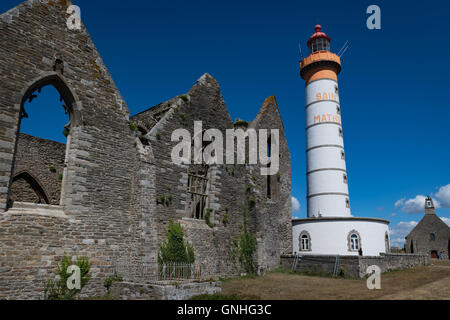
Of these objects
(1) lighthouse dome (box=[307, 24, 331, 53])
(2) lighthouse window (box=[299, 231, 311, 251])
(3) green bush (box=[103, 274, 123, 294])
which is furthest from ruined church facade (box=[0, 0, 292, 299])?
(1) lighthouse dome (box=[307, 24, 331, 53])

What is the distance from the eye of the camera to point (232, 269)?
53.6ft

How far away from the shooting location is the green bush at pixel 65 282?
32.3ft

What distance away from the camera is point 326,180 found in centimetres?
2492

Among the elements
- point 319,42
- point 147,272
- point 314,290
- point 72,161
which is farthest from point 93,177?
point 319,42

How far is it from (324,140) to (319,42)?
9.46 m

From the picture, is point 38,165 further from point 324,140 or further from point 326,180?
point 324,140

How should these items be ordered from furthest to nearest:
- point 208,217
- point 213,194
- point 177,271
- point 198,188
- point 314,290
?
point 213,194
point 198,188
point 208,217
point 177,271
point 314,290

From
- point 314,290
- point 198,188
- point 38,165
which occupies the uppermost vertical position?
point 38,165

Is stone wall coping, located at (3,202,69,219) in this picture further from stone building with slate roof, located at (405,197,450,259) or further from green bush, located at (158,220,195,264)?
stone building with slate roof, located at (405,197,450,259)

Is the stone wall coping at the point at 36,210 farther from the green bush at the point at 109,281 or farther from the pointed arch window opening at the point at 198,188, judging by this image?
the pointed arch window opening at the point at 198,188

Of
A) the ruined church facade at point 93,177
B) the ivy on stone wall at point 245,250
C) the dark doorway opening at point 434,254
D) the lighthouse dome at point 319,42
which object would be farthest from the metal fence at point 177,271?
the dark doorway opening at point 434,254

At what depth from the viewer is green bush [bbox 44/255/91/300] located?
32.3ft

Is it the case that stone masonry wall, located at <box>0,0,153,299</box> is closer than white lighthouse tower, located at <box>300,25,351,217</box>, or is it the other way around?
stone masonry wall, located at <box>0,0,153,299</box>

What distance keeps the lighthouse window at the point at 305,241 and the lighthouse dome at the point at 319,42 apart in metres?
16.3
